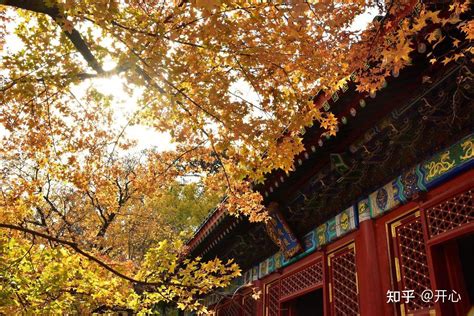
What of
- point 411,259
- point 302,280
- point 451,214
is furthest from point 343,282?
point 451,214

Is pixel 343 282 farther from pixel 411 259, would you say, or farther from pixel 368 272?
pixel 411 259

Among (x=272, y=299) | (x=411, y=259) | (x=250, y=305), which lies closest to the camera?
(x=411, y=259)

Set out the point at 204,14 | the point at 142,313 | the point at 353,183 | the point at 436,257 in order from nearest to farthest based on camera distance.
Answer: the point at 204,14, the point at 436,257, the point at 353,183, the point at 142,313

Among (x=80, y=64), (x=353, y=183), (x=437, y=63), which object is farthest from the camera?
(x=353, y=183)

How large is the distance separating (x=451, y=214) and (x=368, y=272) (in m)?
1.22

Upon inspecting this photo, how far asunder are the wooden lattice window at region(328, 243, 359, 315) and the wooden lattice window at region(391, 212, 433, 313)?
0.73 meters

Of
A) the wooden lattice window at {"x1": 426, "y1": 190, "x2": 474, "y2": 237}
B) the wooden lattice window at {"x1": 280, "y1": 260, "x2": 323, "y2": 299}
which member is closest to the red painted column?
the wooden lattice window at {"x1": 426, "y1": 190, "x2": 474, "y2": 237}

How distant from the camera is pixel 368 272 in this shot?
4465 millimetres

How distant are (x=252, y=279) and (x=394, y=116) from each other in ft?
17.0

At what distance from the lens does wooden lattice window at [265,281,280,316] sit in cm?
688

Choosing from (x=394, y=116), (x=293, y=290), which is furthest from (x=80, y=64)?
(x=293, y=290)

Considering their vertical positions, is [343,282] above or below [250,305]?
below

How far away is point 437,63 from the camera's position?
3176mm

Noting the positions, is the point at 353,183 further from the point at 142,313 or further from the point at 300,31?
the point at 142,313
